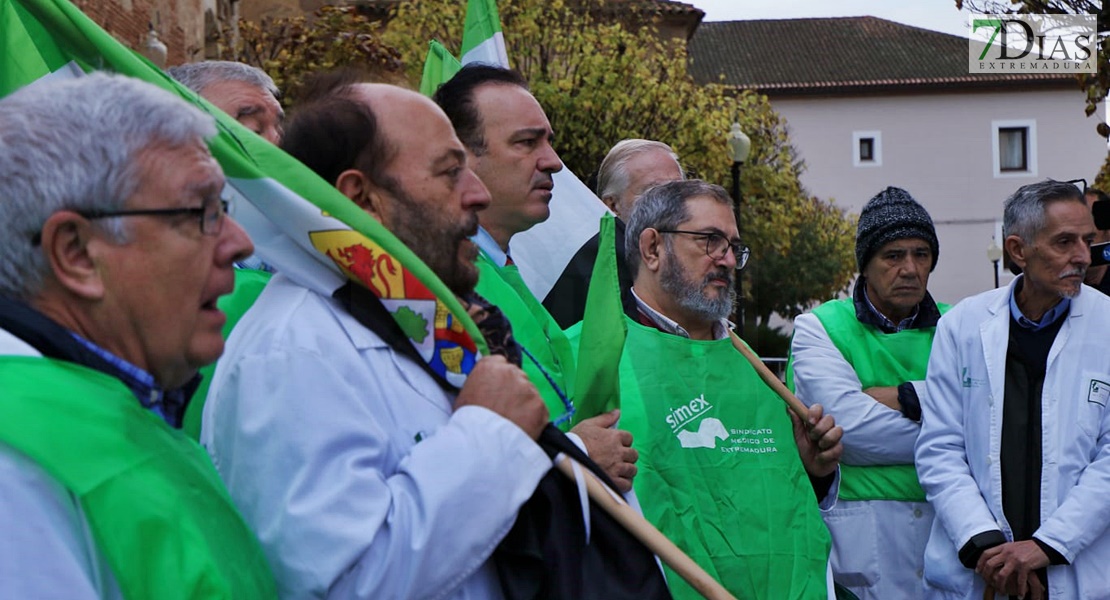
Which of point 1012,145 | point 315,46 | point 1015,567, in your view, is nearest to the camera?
point 1015,567

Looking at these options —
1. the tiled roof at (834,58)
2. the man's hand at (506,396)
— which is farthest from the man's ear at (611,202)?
the tiled roof at (834,58)

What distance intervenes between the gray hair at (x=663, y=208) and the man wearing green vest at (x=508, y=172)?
1.63 feet

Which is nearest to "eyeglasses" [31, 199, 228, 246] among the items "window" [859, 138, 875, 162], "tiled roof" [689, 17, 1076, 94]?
"tiled roof" [689, 17, 1076, 94]

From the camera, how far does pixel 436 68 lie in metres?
4.68

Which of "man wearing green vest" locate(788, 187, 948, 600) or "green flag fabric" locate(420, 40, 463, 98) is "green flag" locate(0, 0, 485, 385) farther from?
"man wearing green vest" locate(788, 187, 948, 600)

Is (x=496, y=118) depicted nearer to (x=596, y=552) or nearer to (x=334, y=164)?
(x=334, y=164)

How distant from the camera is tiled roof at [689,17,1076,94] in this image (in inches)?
1909

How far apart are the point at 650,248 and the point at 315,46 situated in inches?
351

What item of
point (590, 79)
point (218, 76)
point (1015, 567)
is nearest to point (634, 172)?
point (218, 76)

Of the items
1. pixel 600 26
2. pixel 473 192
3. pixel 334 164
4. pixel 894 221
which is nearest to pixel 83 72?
pixel 334 164

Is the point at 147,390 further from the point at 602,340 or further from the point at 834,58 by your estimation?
the point at 834,58

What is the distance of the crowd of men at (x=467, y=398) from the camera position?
1.89 m

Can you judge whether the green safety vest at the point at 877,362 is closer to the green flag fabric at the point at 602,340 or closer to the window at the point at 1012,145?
the green flag fabric at the point at 602,340

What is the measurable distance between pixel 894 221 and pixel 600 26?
16196 mm
